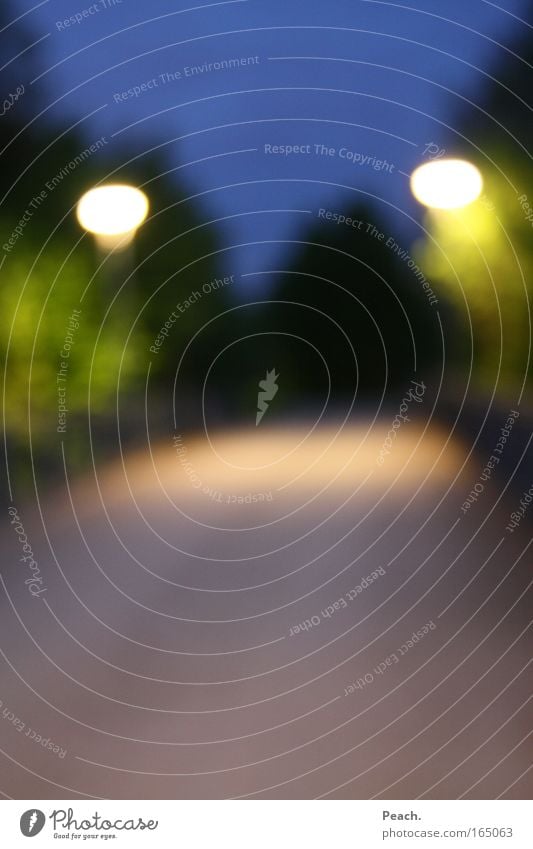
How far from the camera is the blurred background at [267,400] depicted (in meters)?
0.85

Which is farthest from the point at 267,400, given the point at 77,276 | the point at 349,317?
the point at 77,276

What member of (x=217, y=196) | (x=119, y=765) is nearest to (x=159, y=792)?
(x=119, y=765)

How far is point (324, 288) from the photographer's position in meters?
0.86

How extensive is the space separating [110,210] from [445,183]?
1.23ft

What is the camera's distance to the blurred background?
847 mm

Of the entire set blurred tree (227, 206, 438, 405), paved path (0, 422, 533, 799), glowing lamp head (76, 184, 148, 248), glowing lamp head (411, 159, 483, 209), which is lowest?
paved path (0, 422, 533, 799)

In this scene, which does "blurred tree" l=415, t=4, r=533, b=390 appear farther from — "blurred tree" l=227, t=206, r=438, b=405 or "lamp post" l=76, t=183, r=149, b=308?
"lamp post" l=76, t=183, r=149, b=308

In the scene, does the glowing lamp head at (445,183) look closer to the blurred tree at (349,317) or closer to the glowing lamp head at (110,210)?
the blurred tree at (349,317)

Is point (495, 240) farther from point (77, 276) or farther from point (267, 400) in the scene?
point (77, 276)

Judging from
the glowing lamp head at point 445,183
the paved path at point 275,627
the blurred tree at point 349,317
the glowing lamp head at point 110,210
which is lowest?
the paved path at point 275,627

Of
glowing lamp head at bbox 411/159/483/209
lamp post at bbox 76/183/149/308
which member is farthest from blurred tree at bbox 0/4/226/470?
glowing lamp head at bbox 411/159/483/209

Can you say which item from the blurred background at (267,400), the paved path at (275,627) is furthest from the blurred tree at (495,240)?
the paved path at (275,627)

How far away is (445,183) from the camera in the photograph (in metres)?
0.84

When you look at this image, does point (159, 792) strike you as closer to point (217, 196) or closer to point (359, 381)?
point (359, 381)
